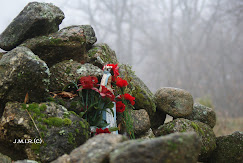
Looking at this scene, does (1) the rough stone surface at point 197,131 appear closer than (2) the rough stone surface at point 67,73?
No

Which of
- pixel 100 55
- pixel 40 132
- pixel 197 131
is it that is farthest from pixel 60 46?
pixel 197 131

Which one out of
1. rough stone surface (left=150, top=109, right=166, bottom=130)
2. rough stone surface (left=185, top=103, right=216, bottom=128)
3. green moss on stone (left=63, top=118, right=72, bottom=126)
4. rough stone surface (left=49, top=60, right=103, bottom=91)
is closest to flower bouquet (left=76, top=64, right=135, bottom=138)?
rough stone surface (left=49, top=60, right=103, bottom=91)

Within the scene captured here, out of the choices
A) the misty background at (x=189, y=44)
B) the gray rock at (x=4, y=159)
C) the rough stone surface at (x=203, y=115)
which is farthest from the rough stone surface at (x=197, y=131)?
the misty background at (x=189, y=44)

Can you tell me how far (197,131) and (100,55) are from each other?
1986mm

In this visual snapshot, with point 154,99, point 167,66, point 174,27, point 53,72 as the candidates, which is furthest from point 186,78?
point 53,72

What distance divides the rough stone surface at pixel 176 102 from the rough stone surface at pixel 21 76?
2.16 meters

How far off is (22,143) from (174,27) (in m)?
18.0

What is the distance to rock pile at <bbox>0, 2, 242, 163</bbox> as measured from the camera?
5.56 feet

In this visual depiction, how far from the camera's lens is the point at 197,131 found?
3.70 meters

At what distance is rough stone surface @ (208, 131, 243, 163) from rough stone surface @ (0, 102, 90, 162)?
2.43 metres

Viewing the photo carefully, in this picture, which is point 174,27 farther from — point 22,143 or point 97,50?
point 22,143

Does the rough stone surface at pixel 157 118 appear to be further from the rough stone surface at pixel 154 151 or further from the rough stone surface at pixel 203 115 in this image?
the rough stone surface at pixel 154 151

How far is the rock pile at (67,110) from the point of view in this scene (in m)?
1.70

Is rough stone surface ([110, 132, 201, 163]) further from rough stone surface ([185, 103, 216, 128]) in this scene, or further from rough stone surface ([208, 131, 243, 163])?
rough stone surface ([185, 103, 216, 128])
